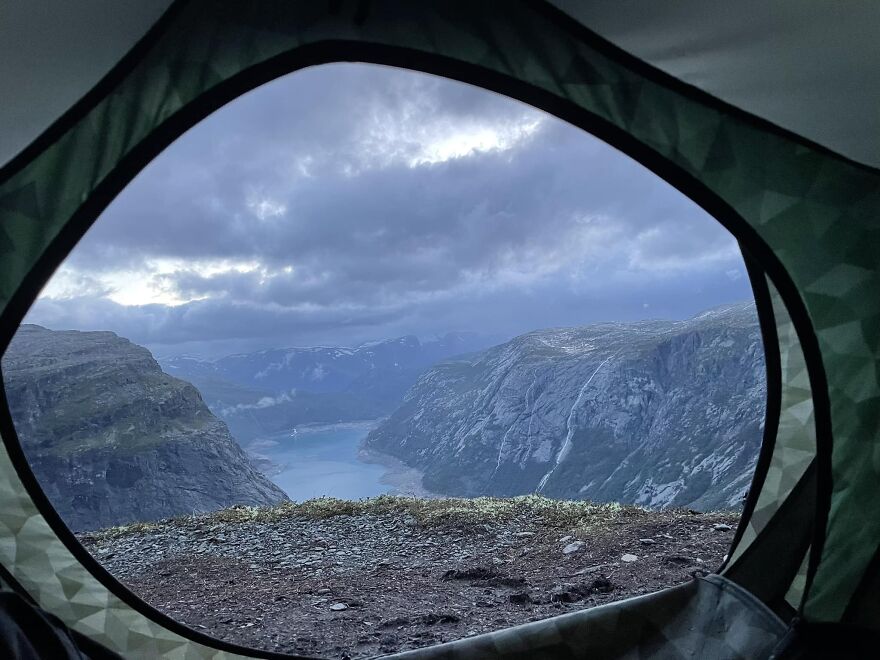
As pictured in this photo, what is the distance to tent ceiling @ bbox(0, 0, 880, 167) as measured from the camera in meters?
1.36

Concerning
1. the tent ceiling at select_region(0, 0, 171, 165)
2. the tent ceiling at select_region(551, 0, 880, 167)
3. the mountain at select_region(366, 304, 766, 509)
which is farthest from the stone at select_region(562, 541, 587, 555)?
the mountain at select_region(366, 304, 766, 509)

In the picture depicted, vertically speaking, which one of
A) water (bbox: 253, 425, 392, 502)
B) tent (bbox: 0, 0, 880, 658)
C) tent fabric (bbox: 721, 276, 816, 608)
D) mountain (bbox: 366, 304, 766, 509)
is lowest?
water (bbox: 253, 425, 392, 502)

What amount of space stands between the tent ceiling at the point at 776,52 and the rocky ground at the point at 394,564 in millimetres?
2971

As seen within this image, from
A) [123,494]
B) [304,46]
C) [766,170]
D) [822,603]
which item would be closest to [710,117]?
[766,170]

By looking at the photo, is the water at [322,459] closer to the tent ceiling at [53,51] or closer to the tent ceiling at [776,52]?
the tent ceiling at [53,51]

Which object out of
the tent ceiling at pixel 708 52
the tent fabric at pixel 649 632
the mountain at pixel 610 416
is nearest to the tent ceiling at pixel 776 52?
the tent ceiling at pixel 708 52

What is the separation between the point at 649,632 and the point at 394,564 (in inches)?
121

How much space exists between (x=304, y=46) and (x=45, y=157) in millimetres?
780

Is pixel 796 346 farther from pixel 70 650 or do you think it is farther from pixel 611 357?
pixel 611 357

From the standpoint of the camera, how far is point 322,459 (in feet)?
300

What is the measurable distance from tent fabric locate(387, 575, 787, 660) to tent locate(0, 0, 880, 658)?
0.26 m

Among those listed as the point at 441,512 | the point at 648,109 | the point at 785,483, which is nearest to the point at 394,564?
the point at 441,512

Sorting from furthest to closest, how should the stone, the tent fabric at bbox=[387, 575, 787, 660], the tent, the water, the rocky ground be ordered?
the water < the stone < the rocky ground < the tent fabric at bbox=[387, 575, 787, 660] < the tent

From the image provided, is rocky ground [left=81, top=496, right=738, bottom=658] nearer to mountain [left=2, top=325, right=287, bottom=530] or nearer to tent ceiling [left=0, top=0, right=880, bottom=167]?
tent ceiling [left=0, top=0, right=880, bottom=167]
